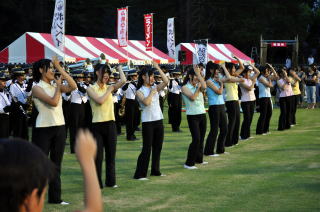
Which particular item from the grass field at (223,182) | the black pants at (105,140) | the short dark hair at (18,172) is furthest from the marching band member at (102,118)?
the short dark hair at (18,172)

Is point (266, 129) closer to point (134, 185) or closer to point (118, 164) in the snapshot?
point (118, 164)

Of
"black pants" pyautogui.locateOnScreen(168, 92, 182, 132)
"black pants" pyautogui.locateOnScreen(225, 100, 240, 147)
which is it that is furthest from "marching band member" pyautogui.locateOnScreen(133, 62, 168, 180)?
"black pants" pyautogui.locateOnScreen(168, 92, 182, 132)

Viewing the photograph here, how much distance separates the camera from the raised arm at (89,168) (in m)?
2.41

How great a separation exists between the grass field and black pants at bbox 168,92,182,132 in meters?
3.87

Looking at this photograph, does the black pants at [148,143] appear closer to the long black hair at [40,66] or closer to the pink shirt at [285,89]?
the long black hair at [40,66]

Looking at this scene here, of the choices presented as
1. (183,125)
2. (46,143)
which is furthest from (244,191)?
(183,125)

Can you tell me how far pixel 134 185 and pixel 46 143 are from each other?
2.25m

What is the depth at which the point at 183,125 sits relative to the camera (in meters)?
21.3

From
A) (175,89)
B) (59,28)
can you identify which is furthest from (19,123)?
(175,89)

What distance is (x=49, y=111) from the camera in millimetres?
8258

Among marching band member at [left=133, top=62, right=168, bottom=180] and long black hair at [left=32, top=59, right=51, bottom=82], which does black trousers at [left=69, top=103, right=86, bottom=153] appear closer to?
marching band member at [left=133, top=62, right=168, bottom=180]

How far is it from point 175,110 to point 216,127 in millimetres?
6666

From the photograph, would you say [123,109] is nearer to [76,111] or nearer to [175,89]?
[175,89]

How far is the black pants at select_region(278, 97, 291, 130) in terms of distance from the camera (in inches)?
738
